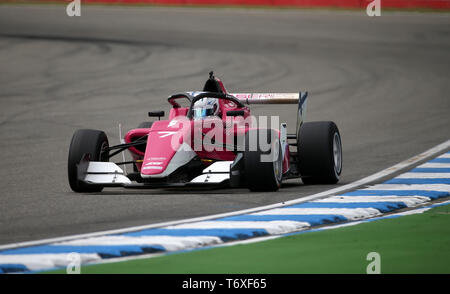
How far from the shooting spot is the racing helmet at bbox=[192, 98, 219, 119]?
12977 mm

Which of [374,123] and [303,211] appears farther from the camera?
[374,123]

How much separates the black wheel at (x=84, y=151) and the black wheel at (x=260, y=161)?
188 centimetres

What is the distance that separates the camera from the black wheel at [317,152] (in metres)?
12.8

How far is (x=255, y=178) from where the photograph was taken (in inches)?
468

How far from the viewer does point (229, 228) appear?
9.44 meters

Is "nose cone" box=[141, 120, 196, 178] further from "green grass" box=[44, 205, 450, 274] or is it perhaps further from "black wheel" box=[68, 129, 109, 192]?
"green grass" box=[44, 205, 450, 274]

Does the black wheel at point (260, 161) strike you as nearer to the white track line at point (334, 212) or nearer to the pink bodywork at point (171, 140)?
the pink bodywork at point (171, 140)

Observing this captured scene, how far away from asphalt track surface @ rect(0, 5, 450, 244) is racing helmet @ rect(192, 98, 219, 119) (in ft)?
3.58

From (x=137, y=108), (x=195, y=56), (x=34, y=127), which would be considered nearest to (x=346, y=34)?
(x=195, y=56)

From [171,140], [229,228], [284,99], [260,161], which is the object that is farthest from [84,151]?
[229,228]

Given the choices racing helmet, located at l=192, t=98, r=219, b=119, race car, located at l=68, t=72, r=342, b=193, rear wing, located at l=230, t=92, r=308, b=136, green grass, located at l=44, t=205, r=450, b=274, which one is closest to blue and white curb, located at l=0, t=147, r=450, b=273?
green grass, located at l=44, t=205, r=450, b=274

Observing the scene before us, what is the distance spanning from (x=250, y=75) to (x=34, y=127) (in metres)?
7.54

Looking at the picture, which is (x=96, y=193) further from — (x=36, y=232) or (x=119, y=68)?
(x=119, y=68)
